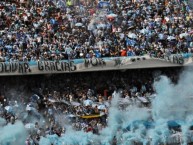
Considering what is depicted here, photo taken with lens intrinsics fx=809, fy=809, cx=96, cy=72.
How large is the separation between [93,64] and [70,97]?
6.34ft

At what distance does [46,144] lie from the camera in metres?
27.9

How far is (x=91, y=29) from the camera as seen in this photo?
36281mm

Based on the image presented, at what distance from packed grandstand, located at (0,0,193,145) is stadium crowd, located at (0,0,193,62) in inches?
1.8

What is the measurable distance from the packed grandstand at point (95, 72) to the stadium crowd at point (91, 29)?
45mm

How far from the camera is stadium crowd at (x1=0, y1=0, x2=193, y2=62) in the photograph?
34.0 metres

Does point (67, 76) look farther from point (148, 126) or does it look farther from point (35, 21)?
point (148, 126)

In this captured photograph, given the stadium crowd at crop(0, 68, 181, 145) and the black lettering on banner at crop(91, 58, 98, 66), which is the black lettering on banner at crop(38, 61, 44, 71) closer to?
the stadium crowd at crop(0, 68, 181, 145)

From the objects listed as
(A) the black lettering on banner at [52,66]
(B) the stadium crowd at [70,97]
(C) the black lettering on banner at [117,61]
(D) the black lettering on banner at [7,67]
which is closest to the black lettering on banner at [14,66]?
(D) the black lettering on banner at [7,67]

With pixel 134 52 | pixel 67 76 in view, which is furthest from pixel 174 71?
pixel 67 76

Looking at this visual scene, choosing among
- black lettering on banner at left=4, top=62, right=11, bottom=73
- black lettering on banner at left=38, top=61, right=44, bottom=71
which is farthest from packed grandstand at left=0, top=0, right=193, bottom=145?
black lettering on banner at left=4, top=62, right=11, bottom=73

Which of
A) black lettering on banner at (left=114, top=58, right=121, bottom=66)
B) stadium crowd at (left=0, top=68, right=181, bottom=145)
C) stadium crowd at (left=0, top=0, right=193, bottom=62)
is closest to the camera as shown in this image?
stadium crowd at (left=0, top=68, right=181, bottom=145)

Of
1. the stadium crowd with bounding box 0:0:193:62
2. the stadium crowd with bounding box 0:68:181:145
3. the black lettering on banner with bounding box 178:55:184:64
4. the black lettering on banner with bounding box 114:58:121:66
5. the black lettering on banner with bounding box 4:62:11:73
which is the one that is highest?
the stadium crowd with bounding box 0:0:193:62

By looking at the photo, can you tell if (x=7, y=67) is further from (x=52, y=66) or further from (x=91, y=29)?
(x=91, y=29)

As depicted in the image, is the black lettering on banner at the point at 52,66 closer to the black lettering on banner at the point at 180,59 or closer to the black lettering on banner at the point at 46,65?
the black lettering on banner at the point at 46,65
